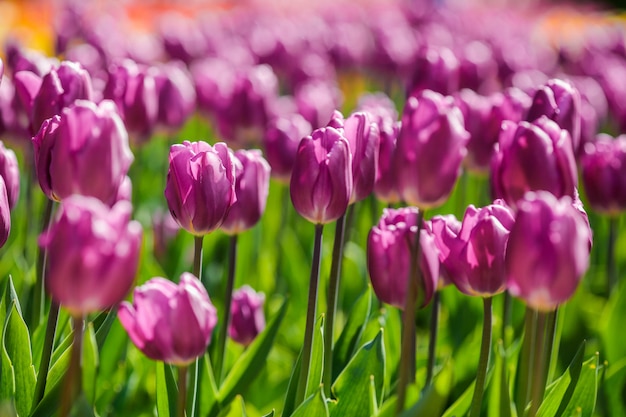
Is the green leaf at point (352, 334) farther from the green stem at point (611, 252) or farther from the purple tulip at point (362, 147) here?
the green stem at point (611, 252)

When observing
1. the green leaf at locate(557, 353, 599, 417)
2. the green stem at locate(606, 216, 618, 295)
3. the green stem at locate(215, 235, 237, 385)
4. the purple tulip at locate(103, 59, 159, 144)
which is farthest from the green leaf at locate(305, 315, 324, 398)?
the green stem at locate(606, 216, 618, 295)

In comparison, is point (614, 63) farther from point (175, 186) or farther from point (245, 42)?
point (175, 186)

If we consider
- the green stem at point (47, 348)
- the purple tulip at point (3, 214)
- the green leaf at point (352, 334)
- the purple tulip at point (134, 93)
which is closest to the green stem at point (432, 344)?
the green leaf at point (352, 334)

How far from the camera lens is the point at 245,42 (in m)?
4.80

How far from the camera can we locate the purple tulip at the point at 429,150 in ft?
4.09

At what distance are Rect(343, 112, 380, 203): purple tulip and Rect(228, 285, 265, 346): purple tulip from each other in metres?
0.62

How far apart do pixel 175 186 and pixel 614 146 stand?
46.9 inches

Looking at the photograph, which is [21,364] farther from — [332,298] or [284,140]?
[284,140]

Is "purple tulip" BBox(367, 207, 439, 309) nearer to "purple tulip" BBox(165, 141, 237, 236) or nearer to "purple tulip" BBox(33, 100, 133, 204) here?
"purple tulip" BBox(165, 141, 237, 236)

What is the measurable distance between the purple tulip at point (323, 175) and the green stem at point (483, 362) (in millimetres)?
292

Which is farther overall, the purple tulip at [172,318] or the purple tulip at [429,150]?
the purple tulip at [429,150]

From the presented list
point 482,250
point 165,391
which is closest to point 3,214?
point 165,391

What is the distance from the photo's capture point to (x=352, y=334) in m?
1.85

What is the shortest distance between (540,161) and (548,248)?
35cm
